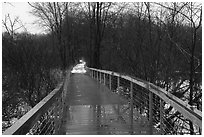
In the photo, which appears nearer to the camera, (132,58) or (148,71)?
(148,71)

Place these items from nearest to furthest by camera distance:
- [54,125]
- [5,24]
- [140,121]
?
[54,125] < [140,121] < [5,24]

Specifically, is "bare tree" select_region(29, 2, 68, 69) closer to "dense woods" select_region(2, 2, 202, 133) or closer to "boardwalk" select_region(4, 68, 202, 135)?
"dense woods" select_region(2, 2, 202, 133)

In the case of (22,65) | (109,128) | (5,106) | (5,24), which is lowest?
(5,106)

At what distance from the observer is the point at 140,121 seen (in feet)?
17.3

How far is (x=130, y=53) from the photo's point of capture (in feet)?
59.1

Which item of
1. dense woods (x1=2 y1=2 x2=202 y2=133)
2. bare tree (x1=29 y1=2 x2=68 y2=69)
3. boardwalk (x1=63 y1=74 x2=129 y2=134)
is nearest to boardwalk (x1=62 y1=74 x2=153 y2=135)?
boardwalk (x1=63 y1=74 x2=129 y2=134)

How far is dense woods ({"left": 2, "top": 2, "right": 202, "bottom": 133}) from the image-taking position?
1067 centimetres

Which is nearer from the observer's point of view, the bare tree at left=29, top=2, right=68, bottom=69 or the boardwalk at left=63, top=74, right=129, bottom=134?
the boardwalk at left=63, top=74, right=129, bottom=134

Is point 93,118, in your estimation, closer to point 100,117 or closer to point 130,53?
point 100,117

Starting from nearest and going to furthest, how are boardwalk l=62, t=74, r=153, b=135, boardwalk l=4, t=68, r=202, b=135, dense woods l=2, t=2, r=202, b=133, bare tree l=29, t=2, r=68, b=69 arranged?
1. boardwalk l=4, t=68, r=202, b=135
2. boardwalk l=62, t=74, r=153, b=135
3. dense woods l=2, t=2, r=202, b=133
4. bare tree l=29, t=2, r=68, b=69

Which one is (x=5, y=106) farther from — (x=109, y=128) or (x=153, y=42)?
(x=109, y=128)

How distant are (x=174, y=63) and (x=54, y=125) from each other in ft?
32.7

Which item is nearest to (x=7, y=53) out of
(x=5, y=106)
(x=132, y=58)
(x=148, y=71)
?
(x=5, y=106)

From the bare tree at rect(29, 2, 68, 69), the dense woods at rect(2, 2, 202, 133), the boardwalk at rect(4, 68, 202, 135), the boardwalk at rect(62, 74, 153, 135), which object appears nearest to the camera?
the boardwalk at rect(4, 68, 202, 135)
